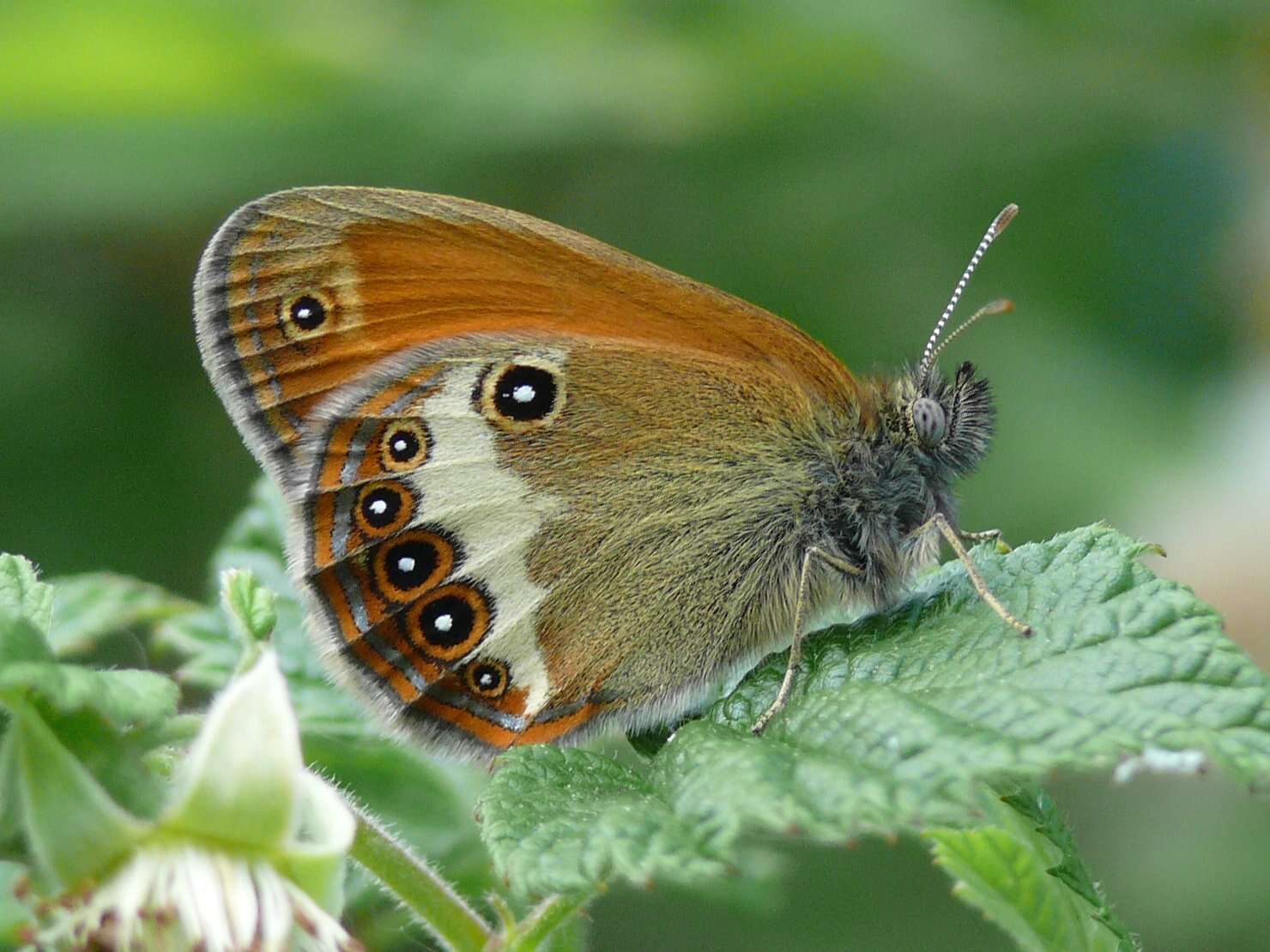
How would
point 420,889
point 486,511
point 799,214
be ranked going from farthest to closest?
1. point 799,214
2. point 486,511
3. point 420,889

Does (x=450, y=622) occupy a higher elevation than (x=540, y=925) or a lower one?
higher

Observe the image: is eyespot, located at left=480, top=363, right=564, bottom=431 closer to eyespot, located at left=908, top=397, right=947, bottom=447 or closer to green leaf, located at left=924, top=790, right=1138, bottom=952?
eyespot, located at left=908, top=397, right=947, bottom=447

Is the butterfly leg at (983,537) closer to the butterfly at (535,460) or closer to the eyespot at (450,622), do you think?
the butterfly at (535,460)

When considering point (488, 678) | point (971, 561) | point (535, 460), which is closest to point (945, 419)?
point (971, 561)

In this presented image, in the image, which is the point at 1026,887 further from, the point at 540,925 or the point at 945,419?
the point at 945,419

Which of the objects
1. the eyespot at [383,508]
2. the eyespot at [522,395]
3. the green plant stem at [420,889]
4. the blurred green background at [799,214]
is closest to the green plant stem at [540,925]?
the green plant stem at [420,889]

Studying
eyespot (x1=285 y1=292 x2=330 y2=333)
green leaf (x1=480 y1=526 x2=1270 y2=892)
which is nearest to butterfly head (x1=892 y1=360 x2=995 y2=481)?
green leaf (x1=480 y1=526 x2=1270 y2=892)
